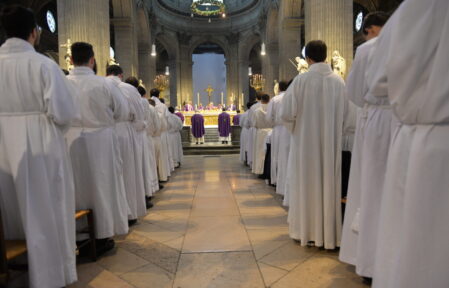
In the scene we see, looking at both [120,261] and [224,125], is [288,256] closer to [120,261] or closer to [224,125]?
[120,261]

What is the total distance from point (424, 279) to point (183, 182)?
7074mm

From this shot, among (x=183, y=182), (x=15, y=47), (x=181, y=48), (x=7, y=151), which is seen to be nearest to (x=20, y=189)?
(x=7, y=151)

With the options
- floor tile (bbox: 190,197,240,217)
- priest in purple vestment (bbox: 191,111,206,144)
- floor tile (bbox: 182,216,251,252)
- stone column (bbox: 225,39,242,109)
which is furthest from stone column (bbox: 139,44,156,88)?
floor tile (bbox: 182,216,251,252)

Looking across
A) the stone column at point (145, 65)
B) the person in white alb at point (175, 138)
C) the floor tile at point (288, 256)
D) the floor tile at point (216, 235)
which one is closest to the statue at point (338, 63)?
the person in white alb at point (175, 138)

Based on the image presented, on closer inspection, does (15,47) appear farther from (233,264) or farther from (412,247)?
(412,247)

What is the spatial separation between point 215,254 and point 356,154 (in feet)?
5.66

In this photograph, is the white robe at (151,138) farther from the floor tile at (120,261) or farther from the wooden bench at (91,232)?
the wooden bench at (91,232)

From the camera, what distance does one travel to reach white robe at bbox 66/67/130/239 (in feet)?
11.9

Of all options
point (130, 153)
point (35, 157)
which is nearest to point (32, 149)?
point (35, 157)

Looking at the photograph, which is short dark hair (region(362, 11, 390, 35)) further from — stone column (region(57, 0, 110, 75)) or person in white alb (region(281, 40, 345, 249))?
stone column (region(57, 0, 110, 75))

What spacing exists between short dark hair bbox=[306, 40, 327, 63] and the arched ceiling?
2409 cm

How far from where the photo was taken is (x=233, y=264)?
11.4ft

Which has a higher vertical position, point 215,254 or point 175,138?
point 175,138

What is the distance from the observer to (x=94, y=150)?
3.65m
